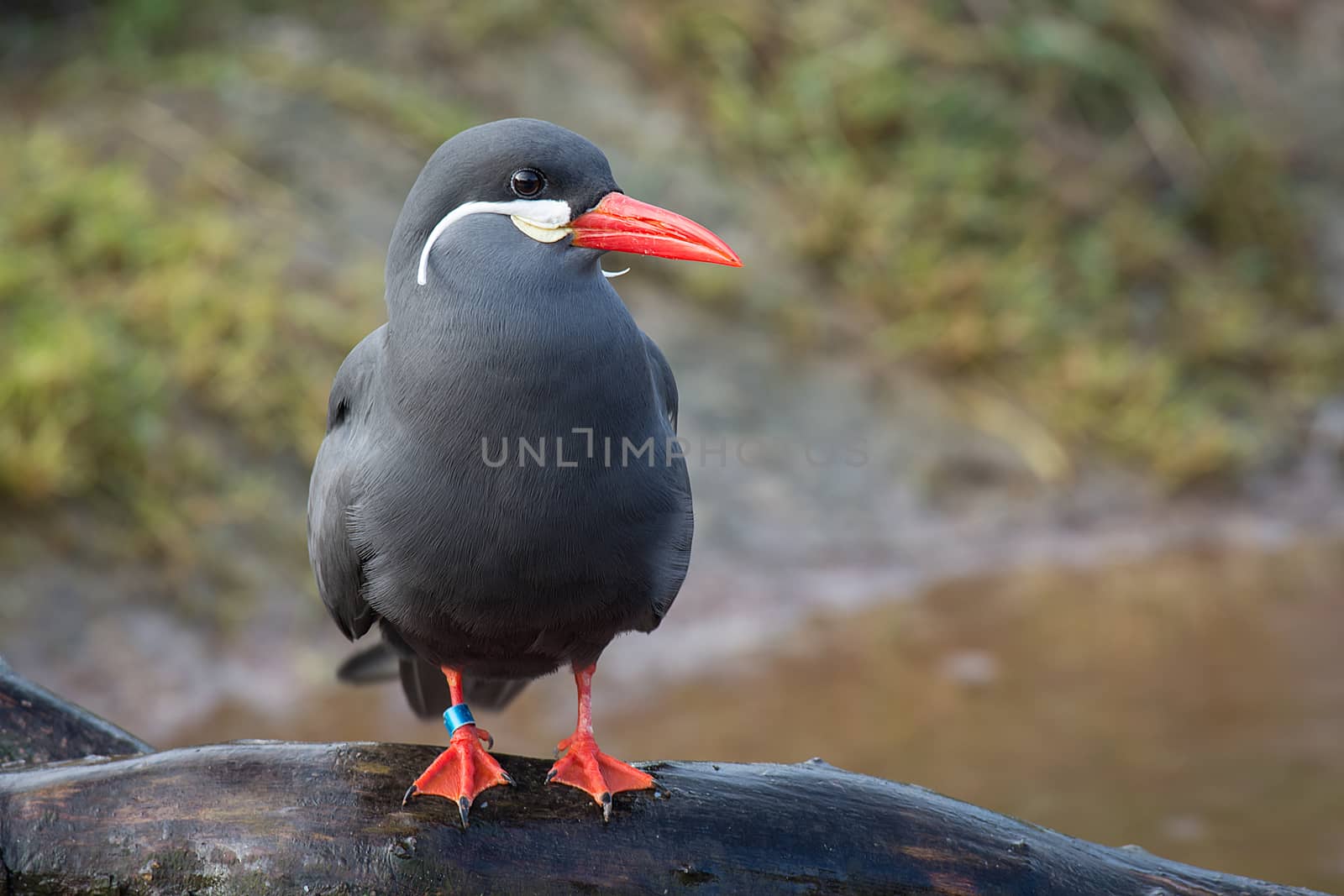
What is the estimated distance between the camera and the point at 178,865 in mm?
2793

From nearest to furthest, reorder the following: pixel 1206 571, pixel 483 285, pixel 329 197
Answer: pixel 483 285 → pixel 1206 571 → pixel 329 197

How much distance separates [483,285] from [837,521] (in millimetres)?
5211

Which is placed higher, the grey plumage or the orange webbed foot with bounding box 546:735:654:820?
the grey plumage

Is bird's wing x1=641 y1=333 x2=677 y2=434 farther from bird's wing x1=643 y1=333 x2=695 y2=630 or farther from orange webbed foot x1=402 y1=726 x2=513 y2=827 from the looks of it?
orange webbed foot x1=402 y1=726 x2=513 y2=827

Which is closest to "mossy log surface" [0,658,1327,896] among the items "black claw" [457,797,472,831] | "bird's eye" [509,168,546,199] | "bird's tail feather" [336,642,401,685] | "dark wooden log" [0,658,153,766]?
"black claw" [457,797,472,831]

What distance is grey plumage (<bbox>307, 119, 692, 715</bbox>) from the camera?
108 inches

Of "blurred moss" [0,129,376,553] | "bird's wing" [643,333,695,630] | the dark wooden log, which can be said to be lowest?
the dark wooden log

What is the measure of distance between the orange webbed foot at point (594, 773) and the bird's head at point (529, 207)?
1.08 m

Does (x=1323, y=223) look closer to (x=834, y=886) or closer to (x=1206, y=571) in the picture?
(x=1206, y=571)

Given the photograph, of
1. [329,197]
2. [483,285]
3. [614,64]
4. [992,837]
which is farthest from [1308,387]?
[483,285]

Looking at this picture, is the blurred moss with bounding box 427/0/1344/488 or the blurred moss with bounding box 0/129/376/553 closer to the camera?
the blurred moss with bounding box 0/129/376/553

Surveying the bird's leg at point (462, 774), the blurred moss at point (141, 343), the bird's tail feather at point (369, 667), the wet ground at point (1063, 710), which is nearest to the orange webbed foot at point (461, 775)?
the bird's leg at point (462, 774)

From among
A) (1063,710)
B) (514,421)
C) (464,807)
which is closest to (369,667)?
(464,807)

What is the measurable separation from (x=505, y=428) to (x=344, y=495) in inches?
19.7
